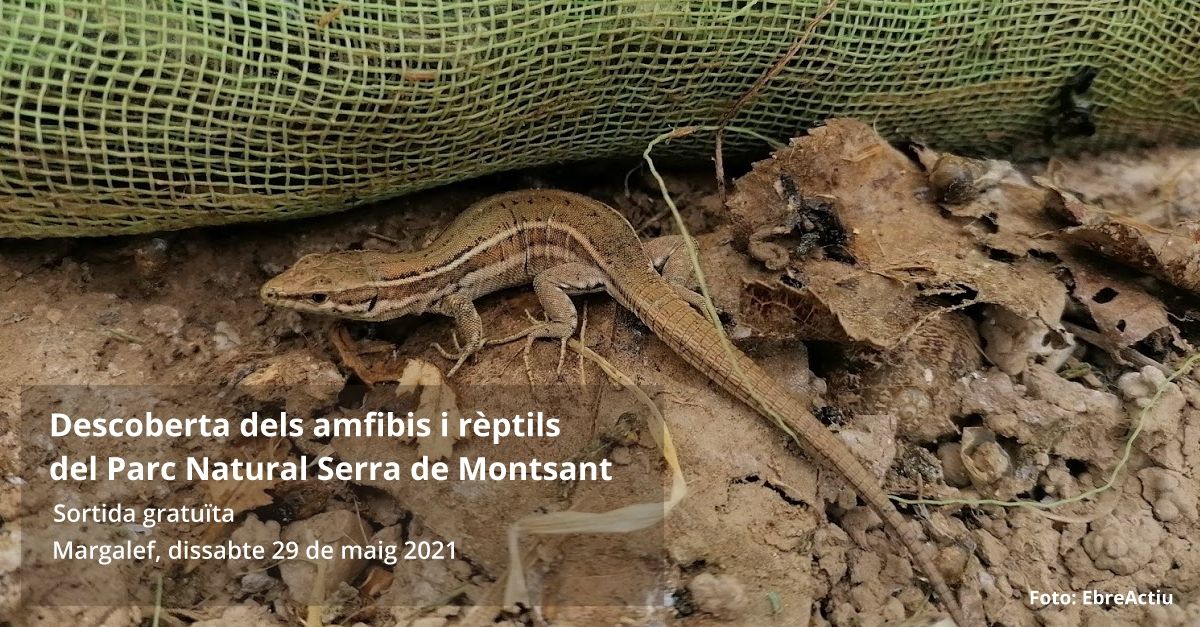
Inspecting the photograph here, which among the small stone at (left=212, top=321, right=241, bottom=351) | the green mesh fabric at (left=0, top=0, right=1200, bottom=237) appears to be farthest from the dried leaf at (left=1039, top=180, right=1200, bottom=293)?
the small stone at (left=212, top=321, right=241, bottom=351)

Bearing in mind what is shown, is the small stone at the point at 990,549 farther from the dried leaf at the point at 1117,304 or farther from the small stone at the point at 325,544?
the small stone at the point at 325,544

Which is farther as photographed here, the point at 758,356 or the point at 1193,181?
the point at 1193,181

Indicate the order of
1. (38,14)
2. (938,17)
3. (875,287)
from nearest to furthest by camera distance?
(38,14) → (875,287) → (938,17)

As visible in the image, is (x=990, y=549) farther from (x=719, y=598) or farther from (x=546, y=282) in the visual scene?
(x=546, y=282)

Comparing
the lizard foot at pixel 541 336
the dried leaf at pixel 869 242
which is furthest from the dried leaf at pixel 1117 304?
the lizard foot at pixel 541 336

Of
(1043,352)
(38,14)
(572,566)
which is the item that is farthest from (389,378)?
(1043,352)

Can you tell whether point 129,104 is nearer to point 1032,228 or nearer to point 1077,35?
point 1032,228
